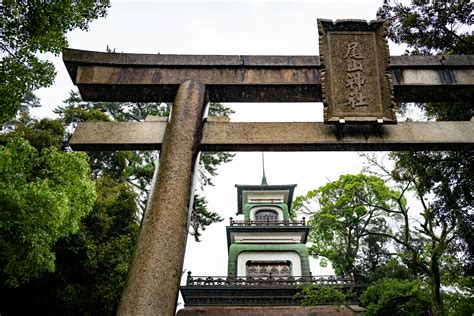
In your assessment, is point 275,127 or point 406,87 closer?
point 275,127

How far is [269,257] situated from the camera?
19.1m

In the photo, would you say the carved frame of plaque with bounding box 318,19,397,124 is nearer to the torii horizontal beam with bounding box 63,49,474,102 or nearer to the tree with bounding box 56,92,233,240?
the torii horizontal beam with bounding box 63,49,474,102

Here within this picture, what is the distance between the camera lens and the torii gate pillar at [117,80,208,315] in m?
3.40

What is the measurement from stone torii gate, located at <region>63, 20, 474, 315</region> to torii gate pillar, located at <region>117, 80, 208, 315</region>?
0.02 meters

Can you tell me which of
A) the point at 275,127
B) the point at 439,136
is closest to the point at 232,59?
the point at 275,127

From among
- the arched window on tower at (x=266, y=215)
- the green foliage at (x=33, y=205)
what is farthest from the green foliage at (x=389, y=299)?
the green foliage at (x=33, y=205)

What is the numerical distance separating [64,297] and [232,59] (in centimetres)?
914

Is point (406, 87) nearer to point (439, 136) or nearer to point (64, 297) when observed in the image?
point (439, 136)

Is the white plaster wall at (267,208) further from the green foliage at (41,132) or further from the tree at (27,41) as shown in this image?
the tree at (27,41)

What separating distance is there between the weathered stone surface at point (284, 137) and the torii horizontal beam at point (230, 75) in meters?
0.56

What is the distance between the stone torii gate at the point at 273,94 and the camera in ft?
15.0

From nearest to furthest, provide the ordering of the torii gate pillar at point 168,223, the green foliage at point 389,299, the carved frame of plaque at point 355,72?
the torii gate pillar at point 168,223, the carved frame of plaque at point 355,72, the green foliage at point 389,299

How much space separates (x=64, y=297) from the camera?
10.8 metres

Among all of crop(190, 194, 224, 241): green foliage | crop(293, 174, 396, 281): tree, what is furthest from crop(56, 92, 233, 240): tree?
crop(293, 174, 396, 281): tree
